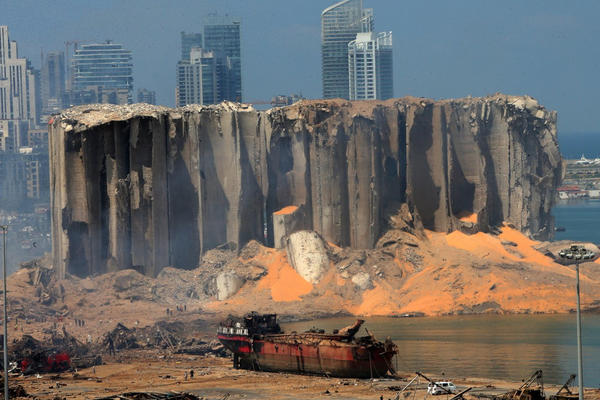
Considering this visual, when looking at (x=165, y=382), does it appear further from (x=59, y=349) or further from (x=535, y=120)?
(x=535, y=120)

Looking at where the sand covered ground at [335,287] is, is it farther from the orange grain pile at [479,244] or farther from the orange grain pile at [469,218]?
the orange grain pile at [469,218]

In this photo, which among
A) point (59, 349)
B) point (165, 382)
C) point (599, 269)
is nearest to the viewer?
point (165, 382)

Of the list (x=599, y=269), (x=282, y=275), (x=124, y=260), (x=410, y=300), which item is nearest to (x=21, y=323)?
(x=124, y=260)

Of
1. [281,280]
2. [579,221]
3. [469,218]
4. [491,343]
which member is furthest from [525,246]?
[579,221]

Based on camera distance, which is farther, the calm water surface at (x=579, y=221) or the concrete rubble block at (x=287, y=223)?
the calm water surface at (x=579, y=221)

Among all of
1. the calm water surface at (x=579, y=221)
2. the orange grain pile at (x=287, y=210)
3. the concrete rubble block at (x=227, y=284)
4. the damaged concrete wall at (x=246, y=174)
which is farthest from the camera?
the calm water surface at (x=579, y=221)

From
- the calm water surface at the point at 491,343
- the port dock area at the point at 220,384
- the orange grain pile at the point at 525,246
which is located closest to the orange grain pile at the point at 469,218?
the orange grain pile at the point at 525,246

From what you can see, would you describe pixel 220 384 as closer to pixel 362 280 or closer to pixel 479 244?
pixel 362 280
